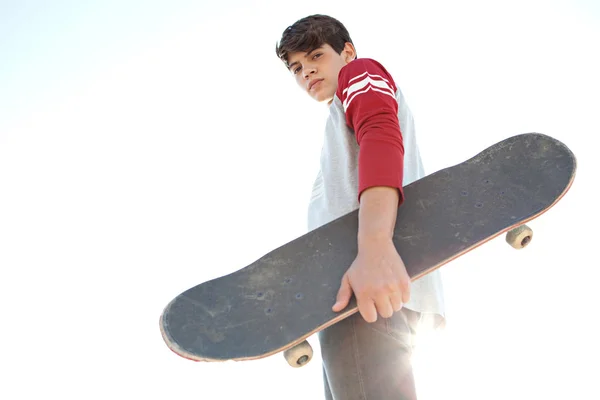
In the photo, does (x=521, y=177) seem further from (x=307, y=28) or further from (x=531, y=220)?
(x=307, y=28)

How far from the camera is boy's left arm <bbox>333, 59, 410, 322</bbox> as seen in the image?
4.01 ft

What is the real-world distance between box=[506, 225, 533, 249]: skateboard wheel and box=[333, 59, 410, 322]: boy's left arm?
385 mm

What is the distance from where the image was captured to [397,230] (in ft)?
4.95

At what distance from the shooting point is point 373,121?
146cm

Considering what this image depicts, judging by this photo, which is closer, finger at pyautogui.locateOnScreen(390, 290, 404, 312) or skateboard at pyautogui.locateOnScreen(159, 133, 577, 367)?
finger at pyautogui.locateOnScreen(390, 290, 404, 312)

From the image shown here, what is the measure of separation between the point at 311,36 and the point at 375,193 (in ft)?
3.04

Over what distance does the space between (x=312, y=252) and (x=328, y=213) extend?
0.16 metres

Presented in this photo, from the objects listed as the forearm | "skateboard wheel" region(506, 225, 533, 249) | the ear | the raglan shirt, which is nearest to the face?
the ear

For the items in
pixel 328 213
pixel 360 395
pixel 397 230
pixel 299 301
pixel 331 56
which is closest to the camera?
pixel 360 395

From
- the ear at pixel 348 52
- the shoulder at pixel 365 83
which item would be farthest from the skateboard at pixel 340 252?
the ear at pixel 348 52

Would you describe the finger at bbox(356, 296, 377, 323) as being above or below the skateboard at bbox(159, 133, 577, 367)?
below

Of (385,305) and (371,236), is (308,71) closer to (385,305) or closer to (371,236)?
(371,236)

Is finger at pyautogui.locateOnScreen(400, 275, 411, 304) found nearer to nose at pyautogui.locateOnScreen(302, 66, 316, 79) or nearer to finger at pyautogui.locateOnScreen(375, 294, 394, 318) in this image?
finger at pyautogui.locateOnScreen(375, 294, 394, 318)

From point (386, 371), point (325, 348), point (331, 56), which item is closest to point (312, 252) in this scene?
point (325, 348)
